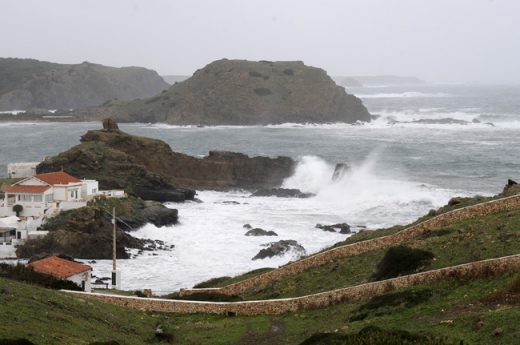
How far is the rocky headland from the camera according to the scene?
67.5 m

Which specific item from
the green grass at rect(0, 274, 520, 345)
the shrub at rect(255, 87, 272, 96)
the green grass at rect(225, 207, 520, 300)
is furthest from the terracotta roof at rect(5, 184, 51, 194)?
the shrub at rect(255, 87, 272, 96)

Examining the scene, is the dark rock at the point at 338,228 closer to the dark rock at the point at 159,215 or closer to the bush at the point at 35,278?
the dark rock at the point at 159,215

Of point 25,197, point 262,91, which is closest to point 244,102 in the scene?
point 262,91

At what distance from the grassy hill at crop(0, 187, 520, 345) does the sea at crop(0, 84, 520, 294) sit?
12.1m

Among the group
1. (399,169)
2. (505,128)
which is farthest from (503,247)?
(505,128)

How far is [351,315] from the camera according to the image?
916 inches

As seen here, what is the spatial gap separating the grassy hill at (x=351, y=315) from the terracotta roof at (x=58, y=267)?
24.7 feet

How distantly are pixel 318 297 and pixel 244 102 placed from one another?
149 metres

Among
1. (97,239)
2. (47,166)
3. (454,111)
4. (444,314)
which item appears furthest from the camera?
(454,111)

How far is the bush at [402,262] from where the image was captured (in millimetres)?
25812

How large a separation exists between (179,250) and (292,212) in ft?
53.8

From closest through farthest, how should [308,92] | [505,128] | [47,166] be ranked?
[47,166], [505,128], [308,92]

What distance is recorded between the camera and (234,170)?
81.8 m

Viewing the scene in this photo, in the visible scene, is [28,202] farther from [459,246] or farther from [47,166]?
[459,246]
